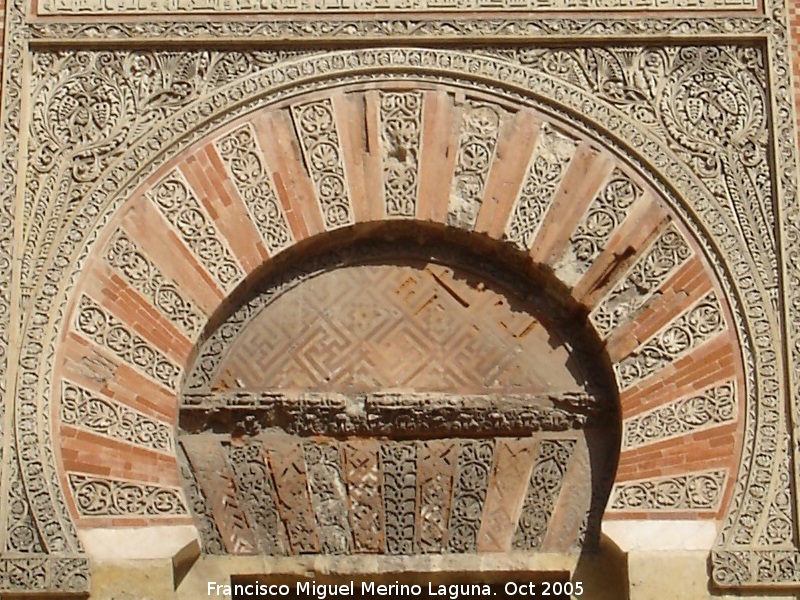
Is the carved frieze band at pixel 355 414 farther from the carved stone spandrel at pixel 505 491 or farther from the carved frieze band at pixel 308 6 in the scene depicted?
the carved frieze band at pixel 308 6

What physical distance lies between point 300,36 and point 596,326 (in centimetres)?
153

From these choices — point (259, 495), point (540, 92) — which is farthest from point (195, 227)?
point (540, 92)

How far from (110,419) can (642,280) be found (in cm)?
191

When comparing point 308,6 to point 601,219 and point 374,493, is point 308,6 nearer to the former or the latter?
point 601,219

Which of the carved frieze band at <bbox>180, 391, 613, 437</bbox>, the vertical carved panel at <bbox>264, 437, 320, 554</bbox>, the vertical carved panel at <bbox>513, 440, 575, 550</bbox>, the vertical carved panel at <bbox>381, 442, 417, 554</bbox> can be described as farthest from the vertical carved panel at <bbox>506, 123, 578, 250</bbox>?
the vertical carved panel at <bbox>264, 437, 320, 554</bbox>

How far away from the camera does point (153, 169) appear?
18.7 feet

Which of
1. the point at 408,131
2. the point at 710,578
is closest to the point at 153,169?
the point at 408,131

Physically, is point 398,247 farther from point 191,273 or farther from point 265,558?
point 265,558

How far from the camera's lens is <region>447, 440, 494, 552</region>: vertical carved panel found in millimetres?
5547

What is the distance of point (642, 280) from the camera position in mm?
5609

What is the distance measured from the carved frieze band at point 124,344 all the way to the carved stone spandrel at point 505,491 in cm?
117

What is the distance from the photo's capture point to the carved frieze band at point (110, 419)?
541cm

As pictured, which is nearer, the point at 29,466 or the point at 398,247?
the point at 29,466

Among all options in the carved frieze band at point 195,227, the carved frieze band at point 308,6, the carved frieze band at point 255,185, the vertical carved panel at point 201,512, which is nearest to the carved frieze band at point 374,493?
the vertical carved panel at point 201,512
